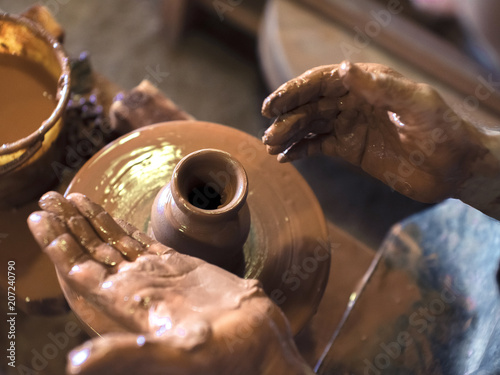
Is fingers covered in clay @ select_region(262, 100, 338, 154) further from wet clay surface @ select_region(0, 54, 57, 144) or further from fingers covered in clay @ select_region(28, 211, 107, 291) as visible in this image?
wet clay surface @ select_region(0, 54, 57, 144)

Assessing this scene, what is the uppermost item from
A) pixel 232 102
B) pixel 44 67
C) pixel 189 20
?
pixel 44 67

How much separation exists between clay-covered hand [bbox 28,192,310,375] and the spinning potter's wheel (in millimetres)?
380

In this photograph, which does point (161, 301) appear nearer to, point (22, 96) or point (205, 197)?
point (205, 197)

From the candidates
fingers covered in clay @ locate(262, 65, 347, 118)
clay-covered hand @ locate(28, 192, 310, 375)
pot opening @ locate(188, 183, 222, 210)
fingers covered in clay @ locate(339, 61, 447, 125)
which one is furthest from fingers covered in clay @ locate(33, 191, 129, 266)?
fingers covered in clay @ locate(339, 61, 447, 125)

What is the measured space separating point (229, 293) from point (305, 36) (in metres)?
2.25

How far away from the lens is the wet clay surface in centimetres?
191

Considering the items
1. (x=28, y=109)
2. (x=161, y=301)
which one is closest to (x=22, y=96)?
(x=28, y=109)

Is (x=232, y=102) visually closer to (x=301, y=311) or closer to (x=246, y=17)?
(x=246, y=17)

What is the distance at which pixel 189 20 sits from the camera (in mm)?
3846

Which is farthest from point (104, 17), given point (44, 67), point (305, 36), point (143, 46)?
point (44, 67)

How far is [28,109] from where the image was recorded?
1971 millimetres

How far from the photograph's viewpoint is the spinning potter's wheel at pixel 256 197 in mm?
1722

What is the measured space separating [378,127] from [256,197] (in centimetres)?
51

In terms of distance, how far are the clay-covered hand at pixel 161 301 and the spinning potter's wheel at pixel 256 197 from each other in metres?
0.38
